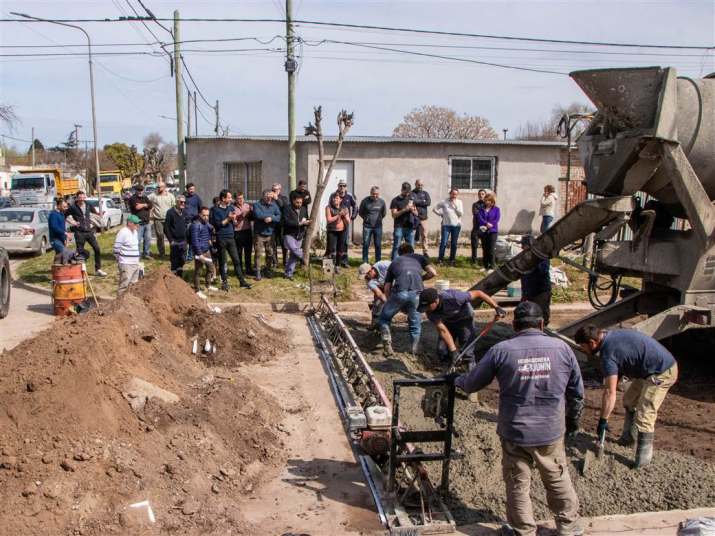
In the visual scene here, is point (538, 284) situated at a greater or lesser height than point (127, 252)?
lesser

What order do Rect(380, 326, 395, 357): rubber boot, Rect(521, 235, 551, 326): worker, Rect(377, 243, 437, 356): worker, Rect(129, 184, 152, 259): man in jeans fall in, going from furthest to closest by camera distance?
Rect(129, 184, 152, 259): man in jeans, Rect(521, 235, 551, 326): worker, Rect(380, 326, 395, 357): rubber boot, Rect(377, 243, 437, 356): worker

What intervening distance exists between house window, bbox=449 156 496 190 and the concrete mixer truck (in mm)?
10655

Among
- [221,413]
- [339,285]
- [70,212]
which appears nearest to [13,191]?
[70,212]

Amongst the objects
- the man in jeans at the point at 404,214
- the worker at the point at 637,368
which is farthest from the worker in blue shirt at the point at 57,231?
the worker at the point at 637,368

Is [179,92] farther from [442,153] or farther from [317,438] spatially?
[317,438]

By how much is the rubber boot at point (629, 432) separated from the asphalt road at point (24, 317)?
8325 mm

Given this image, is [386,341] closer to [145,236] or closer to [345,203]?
[345,203]

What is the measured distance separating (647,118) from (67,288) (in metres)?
9.63

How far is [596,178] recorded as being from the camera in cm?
848

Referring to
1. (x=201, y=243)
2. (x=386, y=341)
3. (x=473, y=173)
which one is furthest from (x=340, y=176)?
(x=386, y=341)

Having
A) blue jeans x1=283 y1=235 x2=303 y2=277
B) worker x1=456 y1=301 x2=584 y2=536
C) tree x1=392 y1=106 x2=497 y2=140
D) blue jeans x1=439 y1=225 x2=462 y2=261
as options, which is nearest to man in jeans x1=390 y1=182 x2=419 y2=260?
blue jeans x1=439 y1=225 x2=462 y2=261

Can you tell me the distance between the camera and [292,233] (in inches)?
567

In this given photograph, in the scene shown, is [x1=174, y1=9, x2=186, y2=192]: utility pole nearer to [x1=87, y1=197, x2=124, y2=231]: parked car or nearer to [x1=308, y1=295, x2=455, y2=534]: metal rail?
[x1=87, y1=197, x2=124, y2=231]: parked car

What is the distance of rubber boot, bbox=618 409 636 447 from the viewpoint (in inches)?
257
